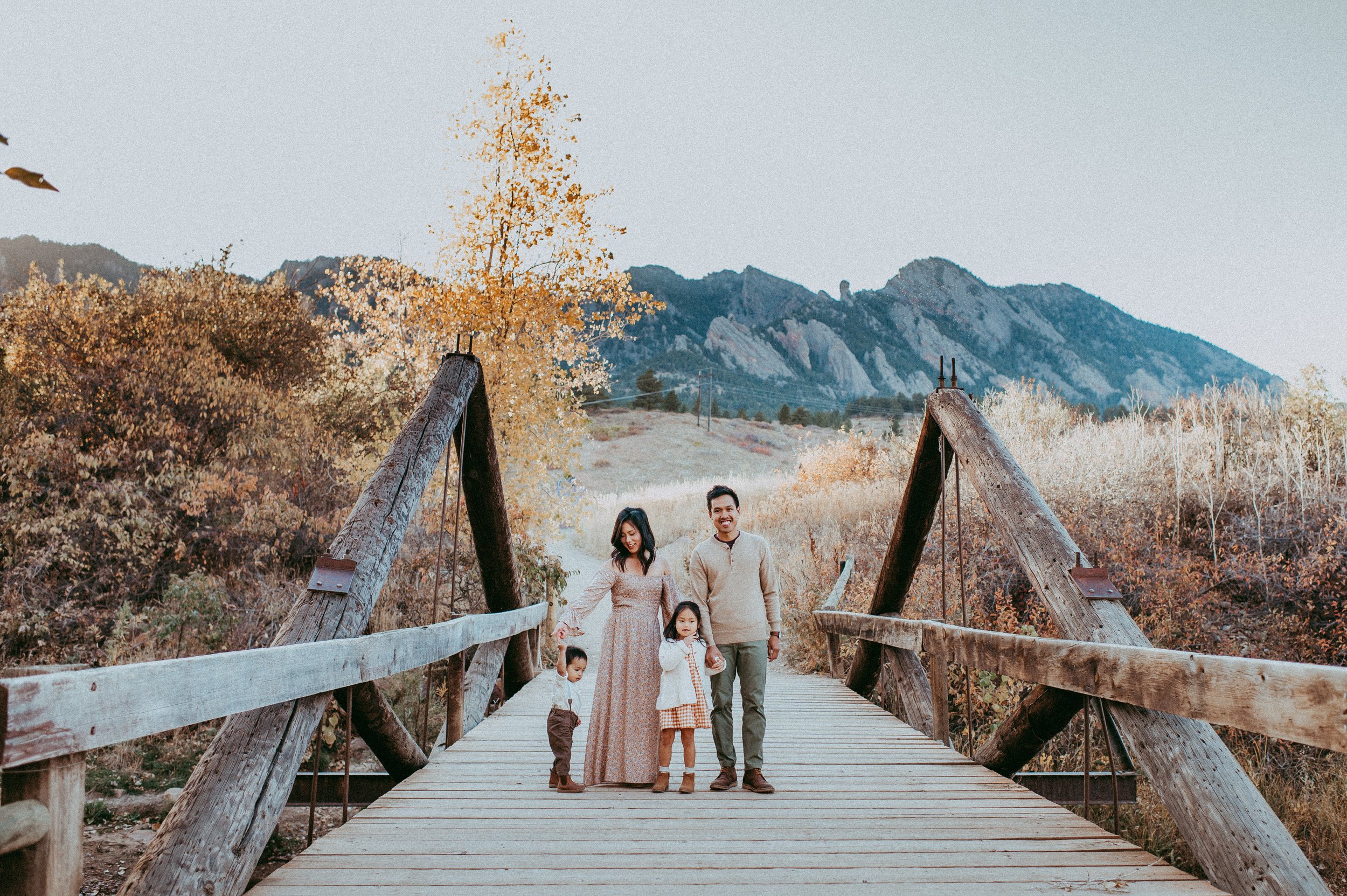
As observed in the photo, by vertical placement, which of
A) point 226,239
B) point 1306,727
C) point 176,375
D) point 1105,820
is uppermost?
point 226,239

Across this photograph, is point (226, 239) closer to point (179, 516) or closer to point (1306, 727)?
point (179, 516)

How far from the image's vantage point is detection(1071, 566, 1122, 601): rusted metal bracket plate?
10.9ft

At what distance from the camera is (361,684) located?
11.6ft

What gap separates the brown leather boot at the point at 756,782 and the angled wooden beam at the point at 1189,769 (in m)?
1.48

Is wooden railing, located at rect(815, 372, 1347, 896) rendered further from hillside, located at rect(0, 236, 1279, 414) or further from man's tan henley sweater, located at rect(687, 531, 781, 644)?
hillside, located at rect(0, 236, 1279, 414)

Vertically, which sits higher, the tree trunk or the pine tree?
the pine tree

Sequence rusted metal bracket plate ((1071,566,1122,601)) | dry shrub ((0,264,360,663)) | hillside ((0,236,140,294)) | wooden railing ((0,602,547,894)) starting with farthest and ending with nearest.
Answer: hillside ((0,236,140,294)) < dry shrub ((0,264,360,663)) < rusted metal bracket plate ((1071,566,1122,601)) < wooden railing ((0,602,547,894))

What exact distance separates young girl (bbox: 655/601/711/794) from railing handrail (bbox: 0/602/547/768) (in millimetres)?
1473

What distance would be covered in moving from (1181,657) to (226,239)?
1392 cm

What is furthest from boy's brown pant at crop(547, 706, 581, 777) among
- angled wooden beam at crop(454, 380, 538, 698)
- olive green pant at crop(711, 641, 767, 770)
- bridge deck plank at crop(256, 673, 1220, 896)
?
angled wooden beam at crop(454, 380, 538, 698)

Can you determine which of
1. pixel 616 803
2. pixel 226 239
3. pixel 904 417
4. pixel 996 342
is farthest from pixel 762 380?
pixel 616 803

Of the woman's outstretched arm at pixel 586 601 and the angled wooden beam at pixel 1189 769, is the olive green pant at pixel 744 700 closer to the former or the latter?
the woman's outstretched arm at pixel 586 601

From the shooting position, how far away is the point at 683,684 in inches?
166

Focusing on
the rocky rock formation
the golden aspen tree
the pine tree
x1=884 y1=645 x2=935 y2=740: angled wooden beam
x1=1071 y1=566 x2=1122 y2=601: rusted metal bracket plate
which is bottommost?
x1=884 y1=645 x2=935 y2=740: angled wooden beam
